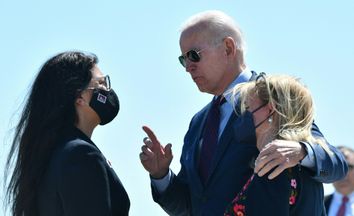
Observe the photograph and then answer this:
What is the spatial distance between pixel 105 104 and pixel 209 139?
739 mm

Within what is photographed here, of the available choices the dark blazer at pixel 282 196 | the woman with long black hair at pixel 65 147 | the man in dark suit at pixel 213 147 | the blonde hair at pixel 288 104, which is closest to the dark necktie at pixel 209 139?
the man in dark suit at pixel 213 147

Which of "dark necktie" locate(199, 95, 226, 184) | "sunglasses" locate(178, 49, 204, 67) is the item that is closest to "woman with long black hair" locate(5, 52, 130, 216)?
"dark necktie" locate(199, 95, 226, 184)

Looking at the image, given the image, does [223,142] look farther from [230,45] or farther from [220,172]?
[230,45]

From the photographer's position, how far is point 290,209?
4.61 meters

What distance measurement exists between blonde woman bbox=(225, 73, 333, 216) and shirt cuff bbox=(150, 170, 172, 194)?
108 cm

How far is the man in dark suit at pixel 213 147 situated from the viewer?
5.03 m

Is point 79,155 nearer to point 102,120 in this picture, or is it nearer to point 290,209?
point 102,120

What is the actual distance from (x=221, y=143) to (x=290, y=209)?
104cm

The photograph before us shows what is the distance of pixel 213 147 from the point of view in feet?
18.6

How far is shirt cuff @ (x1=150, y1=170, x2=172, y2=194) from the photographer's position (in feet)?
19.5

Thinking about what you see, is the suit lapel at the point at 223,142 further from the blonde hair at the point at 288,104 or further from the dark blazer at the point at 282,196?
the dark blazer at the point at 282,196

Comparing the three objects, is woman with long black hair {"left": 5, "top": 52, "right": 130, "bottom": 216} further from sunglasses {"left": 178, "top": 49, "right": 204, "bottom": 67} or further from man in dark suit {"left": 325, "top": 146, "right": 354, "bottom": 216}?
man in dark suit {"left": 325, "top": 146, "right": 354, "bottom": 216}

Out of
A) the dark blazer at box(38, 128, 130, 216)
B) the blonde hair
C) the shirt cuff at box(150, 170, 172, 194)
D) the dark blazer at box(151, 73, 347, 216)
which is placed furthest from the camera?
the shirt cuff at box(150, 170, 172, 194)

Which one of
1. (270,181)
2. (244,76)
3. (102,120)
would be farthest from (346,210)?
(270,181)
